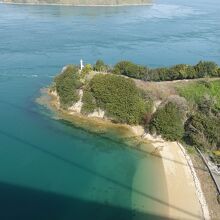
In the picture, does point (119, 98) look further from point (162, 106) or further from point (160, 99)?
point (162, 106)

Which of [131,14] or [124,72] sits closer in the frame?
[124,72]

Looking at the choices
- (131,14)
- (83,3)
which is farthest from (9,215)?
(83,3)

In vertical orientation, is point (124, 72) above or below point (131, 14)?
above

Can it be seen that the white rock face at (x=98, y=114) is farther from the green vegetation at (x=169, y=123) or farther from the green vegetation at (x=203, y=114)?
the green vegetation at (x=203, y=114)

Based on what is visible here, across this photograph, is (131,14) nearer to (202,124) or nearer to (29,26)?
(29,26)

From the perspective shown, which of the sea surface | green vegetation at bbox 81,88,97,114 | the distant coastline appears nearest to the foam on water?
the distant coastline

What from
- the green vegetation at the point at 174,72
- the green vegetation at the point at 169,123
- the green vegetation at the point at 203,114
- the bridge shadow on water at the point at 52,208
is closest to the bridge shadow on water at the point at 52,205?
the bridge shadow on water at the point at 52,208
